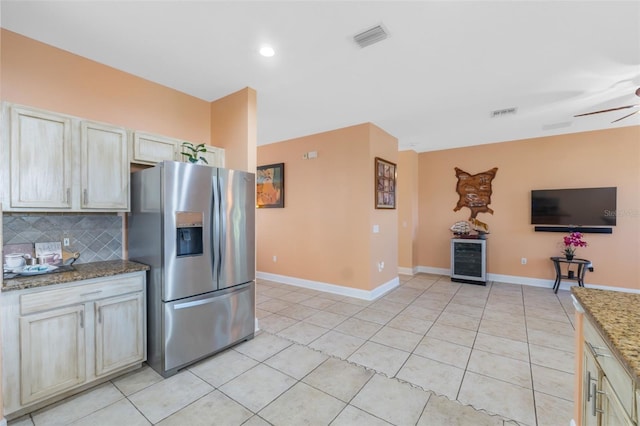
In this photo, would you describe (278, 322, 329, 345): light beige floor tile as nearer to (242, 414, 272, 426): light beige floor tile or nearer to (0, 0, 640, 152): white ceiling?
(242, 414, 272, 426): light beige floor tile

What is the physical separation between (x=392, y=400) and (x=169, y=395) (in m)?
1.66

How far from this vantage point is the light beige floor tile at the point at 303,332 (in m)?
2.98

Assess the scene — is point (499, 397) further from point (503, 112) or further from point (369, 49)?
point (503, 112)

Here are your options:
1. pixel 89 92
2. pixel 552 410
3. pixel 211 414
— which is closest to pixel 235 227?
pixel 211 414

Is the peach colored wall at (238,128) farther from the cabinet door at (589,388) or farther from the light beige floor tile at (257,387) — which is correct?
the cabinet door at (589,388)

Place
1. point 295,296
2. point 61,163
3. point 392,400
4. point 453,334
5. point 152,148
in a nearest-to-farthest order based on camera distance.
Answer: point 392,400 < point 61,163 < point 152,148 < point 453,334 < point 295,296

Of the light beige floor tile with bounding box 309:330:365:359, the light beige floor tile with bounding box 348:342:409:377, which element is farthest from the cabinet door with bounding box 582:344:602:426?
the light beige floor tile with bounding box 309:330:365:359

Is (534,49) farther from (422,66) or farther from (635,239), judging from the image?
(635,239)

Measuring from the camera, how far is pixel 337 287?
4621 mm

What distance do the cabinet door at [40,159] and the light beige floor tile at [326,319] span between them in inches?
107

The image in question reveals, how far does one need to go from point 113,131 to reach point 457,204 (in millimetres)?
5869

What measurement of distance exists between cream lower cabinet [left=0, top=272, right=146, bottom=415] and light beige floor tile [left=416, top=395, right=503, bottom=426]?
2322mm

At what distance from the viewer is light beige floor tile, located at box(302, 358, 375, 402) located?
2123 mm

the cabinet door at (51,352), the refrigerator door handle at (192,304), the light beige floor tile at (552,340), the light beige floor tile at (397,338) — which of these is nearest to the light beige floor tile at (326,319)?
the light beige floor tile at (397,338)
